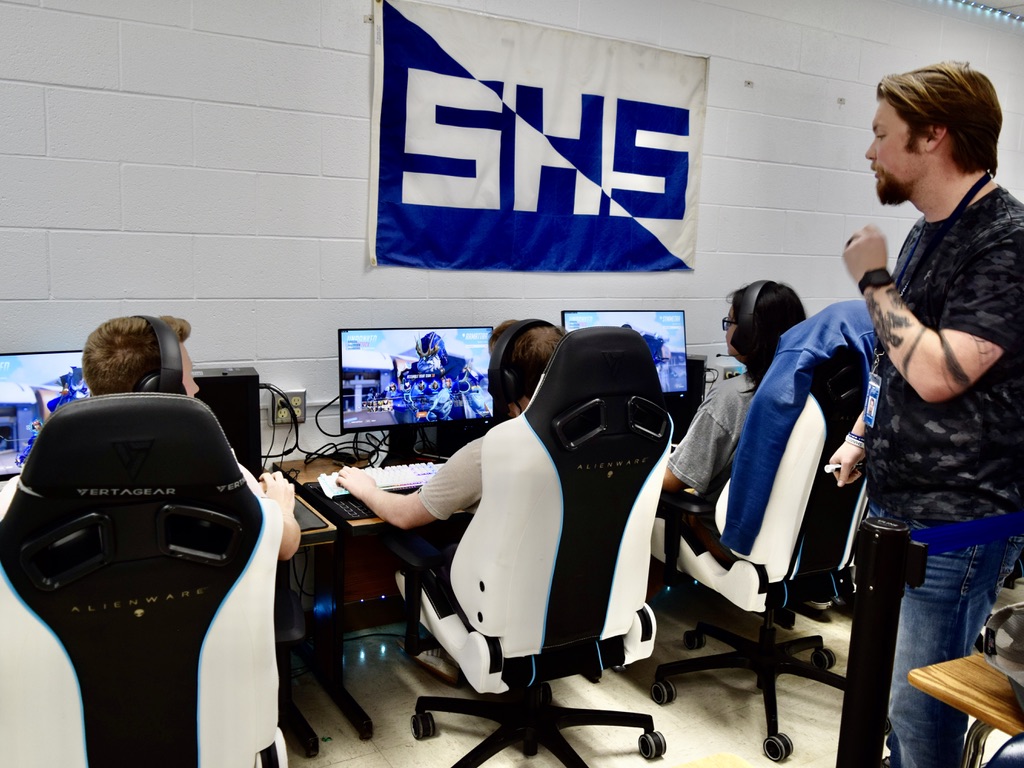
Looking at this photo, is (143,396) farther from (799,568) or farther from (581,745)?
(799,568)

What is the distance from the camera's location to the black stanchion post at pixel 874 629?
1.03 m

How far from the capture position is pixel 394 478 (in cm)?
253

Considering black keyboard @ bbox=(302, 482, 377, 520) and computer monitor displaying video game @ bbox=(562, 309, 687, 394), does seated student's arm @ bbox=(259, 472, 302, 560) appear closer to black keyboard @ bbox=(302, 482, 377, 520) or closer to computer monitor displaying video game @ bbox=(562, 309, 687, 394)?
black keyboard @ bbox=(302, 482, 377, 520)

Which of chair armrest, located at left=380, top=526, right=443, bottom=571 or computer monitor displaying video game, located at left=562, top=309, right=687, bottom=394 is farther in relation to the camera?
computer monitor displaying video game, located at left=562, top=309, right=687, bottom=394

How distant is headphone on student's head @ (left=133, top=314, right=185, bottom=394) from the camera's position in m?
1.59

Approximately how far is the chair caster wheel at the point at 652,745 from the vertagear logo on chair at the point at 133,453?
→ 1.64 m

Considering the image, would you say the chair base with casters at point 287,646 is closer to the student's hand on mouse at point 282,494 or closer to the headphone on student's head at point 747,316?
the student's hand on mouse at point 282,494

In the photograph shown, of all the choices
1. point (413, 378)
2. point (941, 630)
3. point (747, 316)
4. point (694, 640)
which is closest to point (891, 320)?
point (941, 630)

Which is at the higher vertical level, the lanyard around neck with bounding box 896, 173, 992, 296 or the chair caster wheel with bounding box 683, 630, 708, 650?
the lanyard around neck with bounding box 896, 173, 992, 296

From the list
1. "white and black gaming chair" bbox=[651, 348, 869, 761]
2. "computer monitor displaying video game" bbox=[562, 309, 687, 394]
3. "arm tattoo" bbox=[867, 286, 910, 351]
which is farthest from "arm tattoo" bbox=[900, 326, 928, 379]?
"computer monitor displaying video game" bbox=[562, 309, 687, 394]

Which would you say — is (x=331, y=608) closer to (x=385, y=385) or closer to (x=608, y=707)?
(x=385, y=385)

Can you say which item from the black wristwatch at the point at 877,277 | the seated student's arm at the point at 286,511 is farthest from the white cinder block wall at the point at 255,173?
the black wristwatch at the point at 877,277

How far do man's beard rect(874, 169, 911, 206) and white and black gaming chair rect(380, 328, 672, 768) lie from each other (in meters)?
0.57

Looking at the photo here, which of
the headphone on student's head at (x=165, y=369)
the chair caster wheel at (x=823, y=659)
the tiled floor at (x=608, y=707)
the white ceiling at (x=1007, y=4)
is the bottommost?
the tiled floor at (x=608, y=707)
